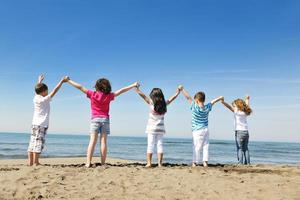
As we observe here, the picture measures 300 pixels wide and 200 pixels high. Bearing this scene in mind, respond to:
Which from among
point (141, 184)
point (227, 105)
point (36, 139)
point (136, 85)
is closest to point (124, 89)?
point (136, 85)

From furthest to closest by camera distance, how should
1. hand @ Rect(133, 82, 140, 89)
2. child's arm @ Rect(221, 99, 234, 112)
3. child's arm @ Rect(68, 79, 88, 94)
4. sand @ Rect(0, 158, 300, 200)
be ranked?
child's arm @ Rect(221, 99, 234, 112), hand @ Rect(133, 82, 140, 89), child's arm @ Rect(68, 79, 88, 94), sand @ Rect(0, 158, 300, 200)

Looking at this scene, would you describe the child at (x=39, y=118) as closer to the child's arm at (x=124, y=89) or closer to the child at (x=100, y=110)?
the child at (x=100, y=110)

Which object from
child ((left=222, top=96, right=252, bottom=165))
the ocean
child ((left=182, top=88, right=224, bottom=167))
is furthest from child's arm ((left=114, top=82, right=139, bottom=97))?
the ocean

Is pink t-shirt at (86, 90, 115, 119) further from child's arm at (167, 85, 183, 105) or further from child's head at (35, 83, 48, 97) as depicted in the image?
child's arm at (167, 85, 183, 105)

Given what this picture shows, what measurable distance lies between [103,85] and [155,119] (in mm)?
1743

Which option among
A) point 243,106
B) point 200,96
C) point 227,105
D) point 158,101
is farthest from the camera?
point 243,106

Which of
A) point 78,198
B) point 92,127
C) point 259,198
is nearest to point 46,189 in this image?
point 78,198

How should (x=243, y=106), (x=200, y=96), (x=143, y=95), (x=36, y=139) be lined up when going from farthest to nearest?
1. (x=243, y=106)
2. (x=200, y=96)
3. (x=143, y=95)
4. (x=36, y=139)

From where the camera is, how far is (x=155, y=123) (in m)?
9.74

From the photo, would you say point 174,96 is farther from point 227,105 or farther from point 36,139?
point 36,139

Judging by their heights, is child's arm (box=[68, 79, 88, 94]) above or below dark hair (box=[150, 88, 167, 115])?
Result: above

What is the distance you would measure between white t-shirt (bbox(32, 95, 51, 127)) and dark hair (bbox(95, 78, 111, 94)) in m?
1.37

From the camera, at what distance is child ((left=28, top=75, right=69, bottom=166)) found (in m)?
9.28

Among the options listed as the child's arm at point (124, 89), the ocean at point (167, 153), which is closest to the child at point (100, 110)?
the child's arm at point (124, 89)
